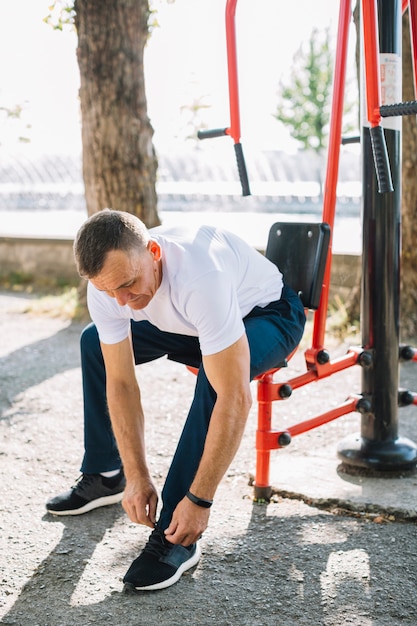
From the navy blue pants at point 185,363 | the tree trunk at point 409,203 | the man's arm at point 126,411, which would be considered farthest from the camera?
the tree trunk at point 409,203

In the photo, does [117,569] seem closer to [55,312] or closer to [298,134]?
[55,312]

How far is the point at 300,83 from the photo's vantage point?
2172cm

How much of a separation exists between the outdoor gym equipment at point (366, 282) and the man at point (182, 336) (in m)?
0.18

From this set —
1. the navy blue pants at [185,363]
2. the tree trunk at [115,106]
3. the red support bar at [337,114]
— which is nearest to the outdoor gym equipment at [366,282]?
the red support bar at [337,114]

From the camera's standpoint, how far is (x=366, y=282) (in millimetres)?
2668

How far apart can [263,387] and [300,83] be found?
67.4 feet

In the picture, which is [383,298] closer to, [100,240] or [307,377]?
[307,377]

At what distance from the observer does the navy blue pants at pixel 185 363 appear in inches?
78.7

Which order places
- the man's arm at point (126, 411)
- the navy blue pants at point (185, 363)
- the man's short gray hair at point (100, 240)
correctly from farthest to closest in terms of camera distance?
the man's arm at point (126, 411) → the navy blue pants at point (185, 363) → the man's short gray hair at point (100, 240)

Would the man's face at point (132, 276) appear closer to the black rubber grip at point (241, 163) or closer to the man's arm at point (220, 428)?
the man's arm at point (220, 428)

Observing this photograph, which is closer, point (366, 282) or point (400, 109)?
point (400, 109)

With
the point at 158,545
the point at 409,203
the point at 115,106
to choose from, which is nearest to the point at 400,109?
the point at 158,545

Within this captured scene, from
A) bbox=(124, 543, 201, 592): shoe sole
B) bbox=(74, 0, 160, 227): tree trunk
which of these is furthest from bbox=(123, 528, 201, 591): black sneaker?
bbox=(74, 0, 160, 227): tree trunk

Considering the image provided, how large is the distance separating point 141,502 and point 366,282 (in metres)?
1.15
